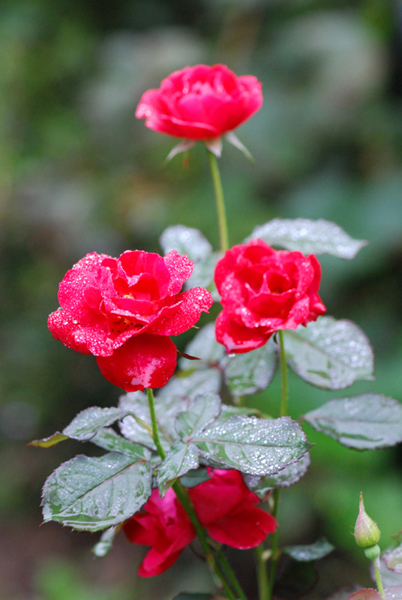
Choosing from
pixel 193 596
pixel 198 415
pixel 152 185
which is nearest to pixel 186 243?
pixel 198 415

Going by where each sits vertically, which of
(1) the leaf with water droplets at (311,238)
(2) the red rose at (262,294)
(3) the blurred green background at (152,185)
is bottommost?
(3) the blurred green background at (152,185)

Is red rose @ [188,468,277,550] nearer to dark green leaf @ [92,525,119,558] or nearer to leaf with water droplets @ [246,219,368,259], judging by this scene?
dark green leaf @ [92,525,119,558]

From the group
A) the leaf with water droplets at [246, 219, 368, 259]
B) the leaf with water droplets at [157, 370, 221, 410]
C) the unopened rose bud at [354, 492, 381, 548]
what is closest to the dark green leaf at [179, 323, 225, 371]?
the leaf with water droplets at [157, 370, 221, 410]

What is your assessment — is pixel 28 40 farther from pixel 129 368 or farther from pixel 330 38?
pixel 129 368

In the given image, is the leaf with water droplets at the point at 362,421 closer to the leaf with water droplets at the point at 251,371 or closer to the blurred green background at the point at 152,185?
the leaf with water droplets at the point at 251,371

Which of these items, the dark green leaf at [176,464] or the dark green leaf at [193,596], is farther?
the dark green leaf at [193,596]

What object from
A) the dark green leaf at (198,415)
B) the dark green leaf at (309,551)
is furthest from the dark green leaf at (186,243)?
the dark green leaf at (309,551)
